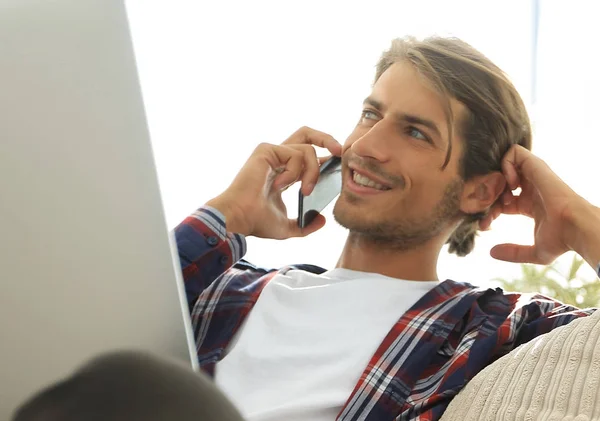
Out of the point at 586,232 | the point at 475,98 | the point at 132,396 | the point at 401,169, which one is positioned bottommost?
the point at 586,232

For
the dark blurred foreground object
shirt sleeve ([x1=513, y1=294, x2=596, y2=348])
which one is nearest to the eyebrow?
shirt sleeve ([x1=513, y1=294, x2=596, y2=348])

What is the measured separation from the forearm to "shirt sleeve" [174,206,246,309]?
0.58 m

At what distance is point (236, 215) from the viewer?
1.29 metres

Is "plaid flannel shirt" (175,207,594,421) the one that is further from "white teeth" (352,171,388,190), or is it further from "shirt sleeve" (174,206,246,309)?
"white teeth" (352,171,388,190)

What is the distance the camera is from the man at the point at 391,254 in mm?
1055

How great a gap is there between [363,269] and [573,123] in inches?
49.0

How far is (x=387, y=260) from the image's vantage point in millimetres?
1349

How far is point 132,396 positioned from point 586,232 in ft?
3.69

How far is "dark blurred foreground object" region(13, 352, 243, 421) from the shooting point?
0.17m

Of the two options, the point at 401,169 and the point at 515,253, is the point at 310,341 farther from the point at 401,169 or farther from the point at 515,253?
the point at 515,253

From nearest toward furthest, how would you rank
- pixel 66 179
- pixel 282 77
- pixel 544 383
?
pixel 66 179
pixel 544 383
pixel 282 77

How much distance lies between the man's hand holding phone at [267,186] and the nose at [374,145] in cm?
9

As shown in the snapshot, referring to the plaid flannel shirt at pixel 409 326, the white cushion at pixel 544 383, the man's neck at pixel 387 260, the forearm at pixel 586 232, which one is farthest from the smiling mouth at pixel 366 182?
the white cushion at pixel 544 383

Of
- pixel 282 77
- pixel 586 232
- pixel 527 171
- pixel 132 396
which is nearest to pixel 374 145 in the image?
pixel 527 171
